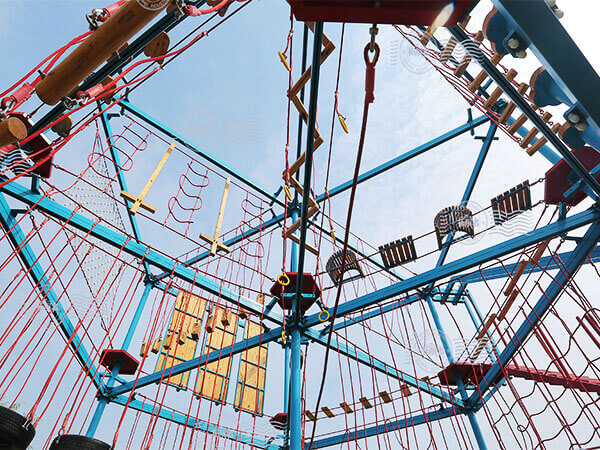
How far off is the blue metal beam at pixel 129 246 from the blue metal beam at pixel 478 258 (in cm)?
145

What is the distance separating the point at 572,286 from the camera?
18.2 ft

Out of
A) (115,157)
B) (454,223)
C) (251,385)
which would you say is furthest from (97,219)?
(454,223)

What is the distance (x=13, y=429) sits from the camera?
3600mm

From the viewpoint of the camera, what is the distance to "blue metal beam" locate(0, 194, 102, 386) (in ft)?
19.2

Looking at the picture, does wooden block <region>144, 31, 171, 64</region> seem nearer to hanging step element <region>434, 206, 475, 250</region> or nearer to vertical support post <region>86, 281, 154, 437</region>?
hanging step element <region>434, 206, 475, 250</region>

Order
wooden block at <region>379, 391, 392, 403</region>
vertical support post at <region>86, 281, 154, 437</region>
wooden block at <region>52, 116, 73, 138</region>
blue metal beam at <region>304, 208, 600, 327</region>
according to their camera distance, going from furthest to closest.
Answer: wooden block at <region>379, 391, 392, 403</region>
vertical support post at <region>86, 281, 154, 437</region>
blue metal beam at <region>304, 208, 600, 327</region>
wooden block at <region>52, 116, 73, 138</region>

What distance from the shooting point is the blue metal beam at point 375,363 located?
7.71 metres

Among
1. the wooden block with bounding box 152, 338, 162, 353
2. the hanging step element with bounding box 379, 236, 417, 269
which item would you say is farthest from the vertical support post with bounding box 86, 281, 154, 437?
the hanging step element with bounding box 379, 236, 417, 269

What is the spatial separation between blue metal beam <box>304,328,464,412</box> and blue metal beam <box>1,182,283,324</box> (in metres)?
0.89

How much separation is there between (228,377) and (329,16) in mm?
9471

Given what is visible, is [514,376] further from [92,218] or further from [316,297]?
[92,218]

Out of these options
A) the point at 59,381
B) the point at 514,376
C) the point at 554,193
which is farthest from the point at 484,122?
the point at 59,381

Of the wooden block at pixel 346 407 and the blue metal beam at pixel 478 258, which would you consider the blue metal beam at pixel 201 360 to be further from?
the wooden block at pixel 346 407

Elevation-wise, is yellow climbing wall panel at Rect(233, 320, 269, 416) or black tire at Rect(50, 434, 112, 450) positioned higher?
yellow climbing wall panel at Rect(233, 320, 269, 416)
